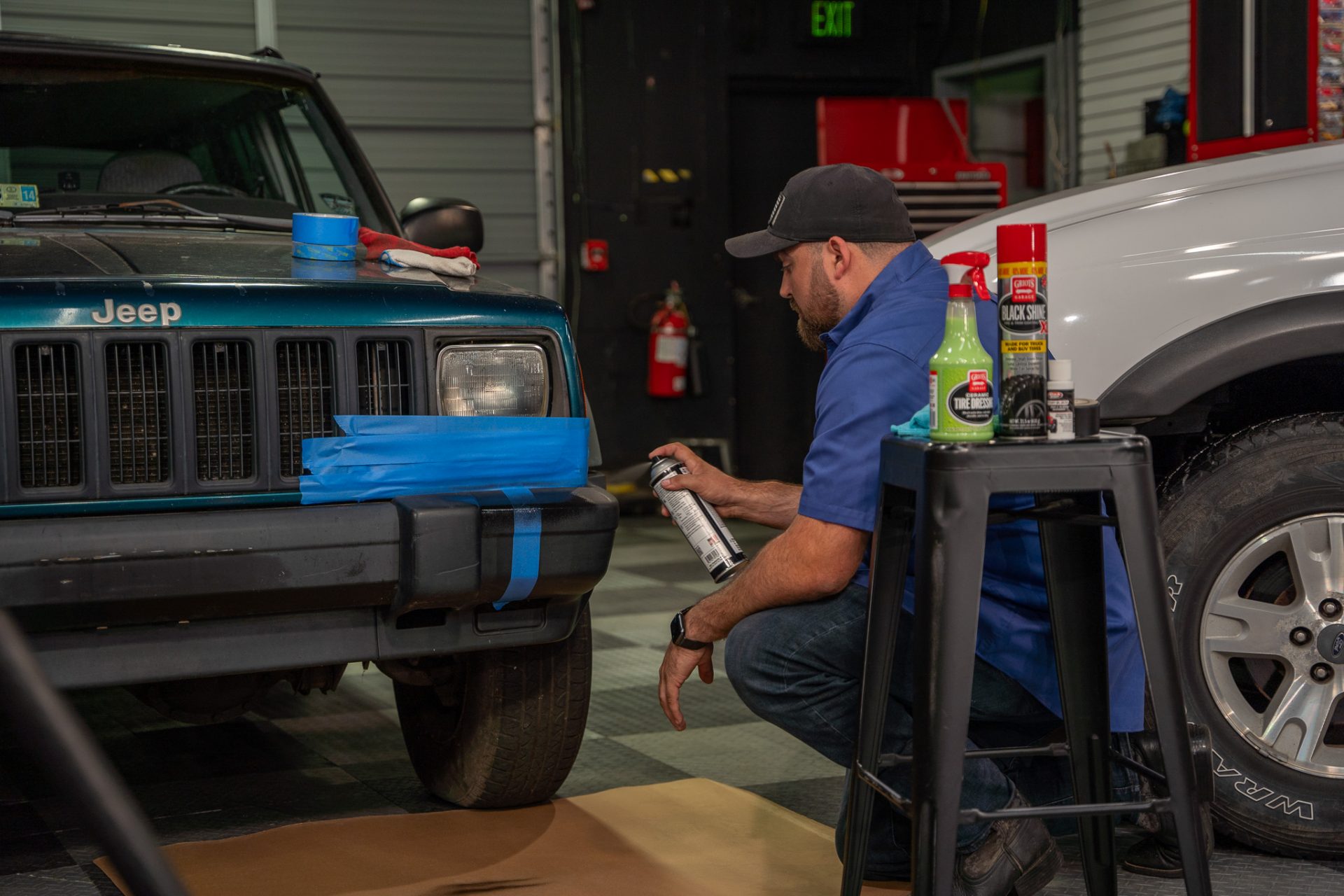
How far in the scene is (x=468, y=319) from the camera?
3.17 metres

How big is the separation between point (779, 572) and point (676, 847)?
39.8 inches

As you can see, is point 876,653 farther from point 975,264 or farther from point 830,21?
point 830,21

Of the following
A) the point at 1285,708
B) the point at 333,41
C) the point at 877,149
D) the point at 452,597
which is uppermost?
the point at 333,41

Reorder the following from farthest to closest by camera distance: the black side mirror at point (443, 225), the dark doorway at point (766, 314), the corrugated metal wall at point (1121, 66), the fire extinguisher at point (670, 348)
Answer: the dark doorway at point (766, 314) < the fire extinguisher at point (670, 348) < the corrugated metal wall at point (1121, 66) < the black side mirror at point (443, 225)

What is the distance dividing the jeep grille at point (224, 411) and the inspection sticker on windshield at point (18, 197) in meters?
1.25

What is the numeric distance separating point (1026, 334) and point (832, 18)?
9.02 m

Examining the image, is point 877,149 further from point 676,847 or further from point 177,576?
point 177,576

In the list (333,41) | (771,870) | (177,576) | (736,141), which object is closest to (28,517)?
(177,576)

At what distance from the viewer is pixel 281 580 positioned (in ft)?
9.27

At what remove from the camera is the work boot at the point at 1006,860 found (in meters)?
2.83

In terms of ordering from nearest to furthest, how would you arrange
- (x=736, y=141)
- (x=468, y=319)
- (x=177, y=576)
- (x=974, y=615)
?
(x=974, y=615) → (x=177, y=576) → (x=468, y=319) → (x=736, y=141)

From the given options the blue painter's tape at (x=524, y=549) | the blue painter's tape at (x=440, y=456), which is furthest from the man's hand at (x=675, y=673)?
the blue painter's tape at (x=440, y=456)

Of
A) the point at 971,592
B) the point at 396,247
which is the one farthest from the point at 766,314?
the point at 971,592

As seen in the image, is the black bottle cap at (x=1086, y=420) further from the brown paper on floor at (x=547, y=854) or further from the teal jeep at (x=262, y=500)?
the brown paper on floor at (x=547, y=854)
